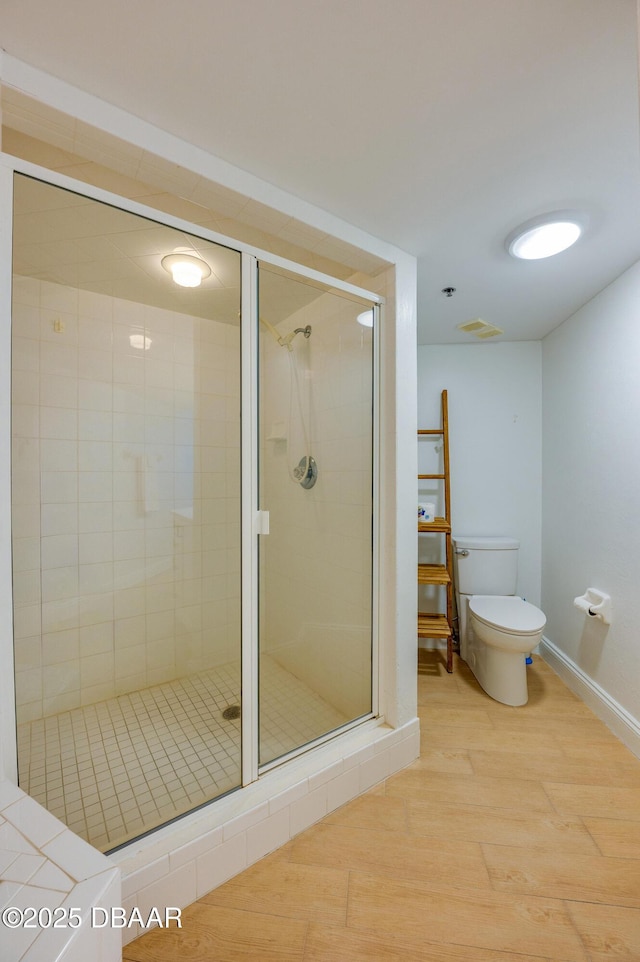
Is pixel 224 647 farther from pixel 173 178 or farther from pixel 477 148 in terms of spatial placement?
pixel 477 148

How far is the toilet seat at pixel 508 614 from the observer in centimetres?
204

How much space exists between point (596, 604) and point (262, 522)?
6.03 feet

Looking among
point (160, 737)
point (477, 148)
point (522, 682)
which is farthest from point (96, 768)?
point (477, 148)

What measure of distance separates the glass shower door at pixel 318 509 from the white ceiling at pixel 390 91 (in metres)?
0.45

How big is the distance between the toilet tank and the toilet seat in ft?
0.41

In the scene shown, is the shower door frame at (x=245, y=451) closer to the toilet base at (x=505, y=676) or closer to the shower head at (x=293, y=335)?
the shower head at (x=293, y=335)

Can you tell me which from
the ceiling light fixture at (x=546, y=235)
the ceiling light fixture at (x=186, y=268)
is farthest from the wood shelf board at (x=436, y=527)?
the ceiling light fixture at (x=186, y=268)

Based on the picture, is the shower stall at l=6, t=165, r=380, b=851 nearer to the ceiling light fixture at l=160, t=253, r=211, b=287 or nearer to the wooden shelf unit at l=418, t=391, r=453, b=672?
the ceiling light fixture at l=160, t=253, r=211, b=287

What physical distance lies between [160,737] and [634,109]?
270cm

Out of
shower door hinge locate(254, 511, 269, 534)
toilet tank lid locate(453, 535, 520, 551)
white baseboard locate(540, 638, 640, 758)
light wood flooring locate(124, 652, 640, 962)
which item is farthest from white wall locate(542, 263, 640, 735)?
shower door hinge locate(254, 511, 269, 534)

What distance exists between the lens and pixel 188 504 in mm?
2105

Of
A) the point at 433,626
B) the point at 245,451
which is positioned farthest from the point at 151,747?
the point at 433,626

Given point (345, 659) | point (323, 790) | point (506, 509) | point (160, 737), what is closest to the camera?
point (323, 790)

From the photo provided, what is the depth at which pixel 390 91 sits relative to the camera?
3.34 feet
